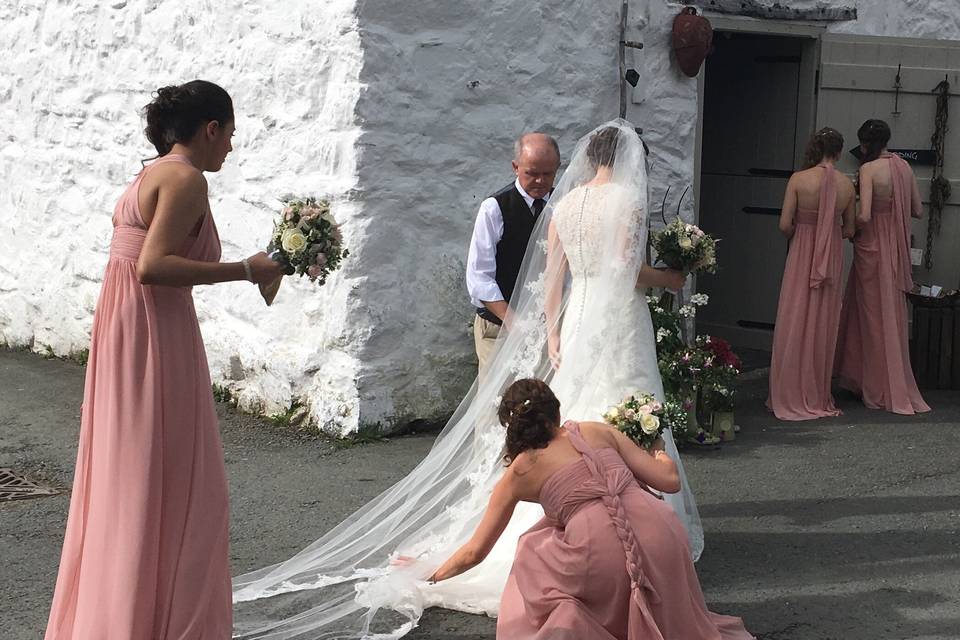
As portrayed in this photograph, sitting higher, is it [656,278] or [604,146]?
[604,146]

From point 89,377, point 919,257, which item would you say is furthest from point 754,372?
point 89,377

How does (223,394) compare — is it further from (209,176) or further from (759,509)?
(759,509)

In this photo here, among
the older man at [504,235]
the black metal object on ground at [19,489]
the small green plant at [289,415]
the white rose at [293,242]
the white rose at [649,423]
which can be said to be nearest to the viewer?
the white rose at [293,242]

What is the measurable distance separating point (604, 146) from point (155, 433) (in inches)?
93.3

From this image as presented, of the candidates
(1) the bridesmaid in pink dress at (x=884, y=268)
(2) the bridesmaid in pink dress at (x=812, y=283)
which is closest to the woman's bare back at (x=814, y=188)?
(2) the bridesmaid in pink dress at (x=812, y=283)

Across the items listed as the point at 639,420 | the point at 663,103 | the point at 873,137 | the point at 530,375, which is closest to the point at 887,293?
the point at 873,137

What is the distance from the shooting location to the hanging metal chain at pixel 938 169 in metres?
9.48

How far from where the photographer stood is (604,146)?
539cm

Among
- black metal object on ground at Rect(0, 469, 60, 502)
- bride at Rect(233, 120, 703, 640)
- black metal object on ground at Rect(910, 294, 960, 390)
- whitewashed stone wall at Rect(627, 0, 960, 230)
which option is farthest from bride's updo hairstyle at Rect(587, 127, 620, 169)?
black metal object on ground at Rect(910, 294, 960, 390)

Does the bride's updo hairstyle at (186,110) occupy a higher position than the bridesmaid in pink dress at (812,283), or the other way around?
the bride's updo hairstyle at (186,110)

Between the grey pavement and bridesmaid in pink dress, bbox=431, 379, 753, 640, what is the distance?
1.69 ft

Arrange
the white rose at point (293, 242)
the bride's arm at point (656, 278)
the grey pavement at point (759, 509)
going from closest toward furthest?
the white rose at point (293, 242) → the grey pavement at point (759, 509) → the bride's arm at point (656, 278)

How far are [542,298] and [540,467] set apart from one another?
136 cm

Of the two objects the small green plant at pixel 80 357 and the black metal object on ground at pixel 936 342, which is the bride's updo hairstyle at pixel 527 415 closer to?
the black metal object on ground at pixel 936 342
